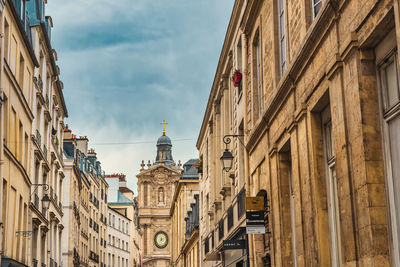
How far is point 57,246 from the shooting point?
38.6 meters

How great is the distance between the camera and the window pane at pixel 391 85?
30.2ft

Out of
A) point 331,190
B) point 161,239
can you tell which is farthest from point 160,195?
point 331,190

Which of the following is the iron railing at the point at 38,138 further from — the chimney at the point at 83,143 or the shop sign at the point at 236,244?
the chimney at the point at 83,143

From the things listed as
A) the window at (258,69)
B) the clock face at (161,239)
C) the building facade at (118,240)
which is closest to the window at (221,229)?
the window at (258,69)

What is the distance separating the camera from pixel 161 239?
116812mm

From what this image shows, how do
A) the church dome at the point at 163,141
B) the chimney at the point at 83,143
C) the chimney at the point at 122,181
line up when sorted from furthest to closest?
the church dome at the point at 163,141, the chimney at the point at 122,181, the chimney at the point at 83,143

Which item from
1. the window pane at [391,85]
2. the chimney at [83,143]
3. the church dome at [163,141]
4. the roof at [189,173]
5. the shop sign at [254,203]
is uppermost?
the church dome at [163,141]

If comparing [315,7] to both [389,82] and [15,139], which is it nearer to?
[389,82]

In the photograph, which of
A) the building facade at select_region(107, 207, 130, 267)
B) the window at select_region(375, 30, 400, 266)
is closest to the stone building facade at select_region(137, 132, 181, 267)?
the building facade at select_region(107, 207, 130, 267)

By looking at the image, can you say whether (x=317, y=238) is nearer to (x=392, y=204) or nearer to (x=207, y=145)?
(x=392, y=204)

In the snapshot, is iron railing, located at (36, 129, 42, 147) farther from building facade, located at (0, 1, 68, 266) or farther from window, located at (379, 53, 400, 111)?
window, located at (379, 53, 400, 111)

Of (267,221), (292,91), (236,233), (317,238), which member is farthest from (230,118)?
(317,238)

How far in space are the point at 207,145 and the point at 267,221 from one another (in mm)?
18340

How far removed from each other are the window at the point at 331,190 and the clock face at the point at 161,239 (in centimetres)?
10510
